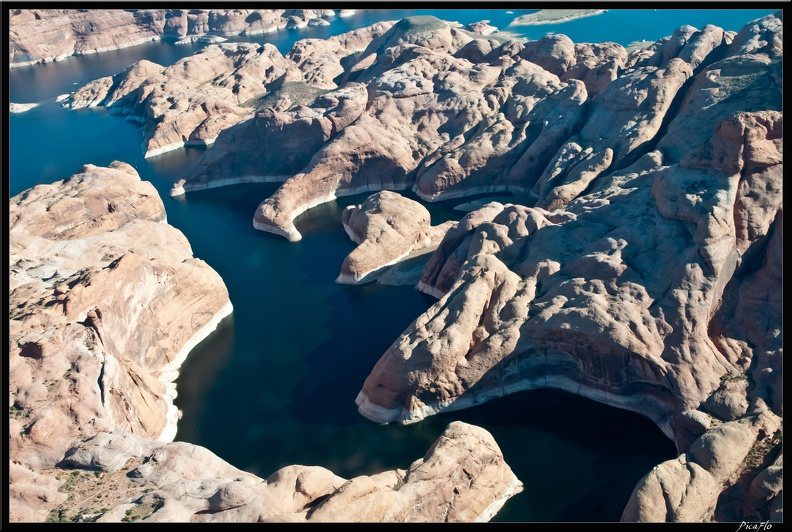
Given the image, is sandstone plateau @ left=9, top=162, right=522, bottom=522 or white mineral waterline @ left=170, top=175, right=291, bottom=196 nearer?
sandstone plateau @ left=9, top=162, right=522, bottom=522

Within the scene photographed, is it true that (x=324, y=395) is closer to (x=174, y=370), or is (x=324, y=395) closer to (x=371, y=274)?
(x=174, y=370)

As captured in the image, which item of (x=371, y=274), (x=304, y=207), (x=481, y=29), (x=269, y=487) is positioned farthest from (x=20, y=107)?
(x=269, y=487)

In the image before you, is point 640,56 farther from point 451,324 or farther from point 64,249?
point 64,249

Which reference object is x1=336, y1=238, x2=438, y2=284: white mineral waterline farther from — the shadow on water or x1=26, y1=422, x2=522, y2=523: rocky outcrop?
x1=26, y1=422, x2=522, y2=523: rocky outcrop

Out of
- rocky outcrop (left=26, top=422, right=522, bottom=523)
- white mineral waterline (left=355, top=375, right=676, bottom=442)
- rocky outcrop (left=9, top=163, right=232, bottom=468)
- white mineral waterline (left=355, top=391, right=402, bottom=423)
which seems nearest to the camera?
rocky outcrop (left=26, top=422, right=522, bottom=523)

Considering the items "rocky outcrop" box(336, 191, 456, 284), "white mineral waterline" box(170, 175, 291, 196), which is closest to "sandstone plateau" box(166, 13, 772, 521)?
"rocky outcrop" box(336, 191, 456, 284)

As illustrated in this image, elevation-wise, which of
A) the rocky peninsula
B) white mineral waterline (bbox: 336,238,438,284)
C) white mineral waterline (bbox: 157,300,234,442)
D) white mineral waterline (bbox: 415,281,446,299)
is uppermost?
the rocky peninsula
